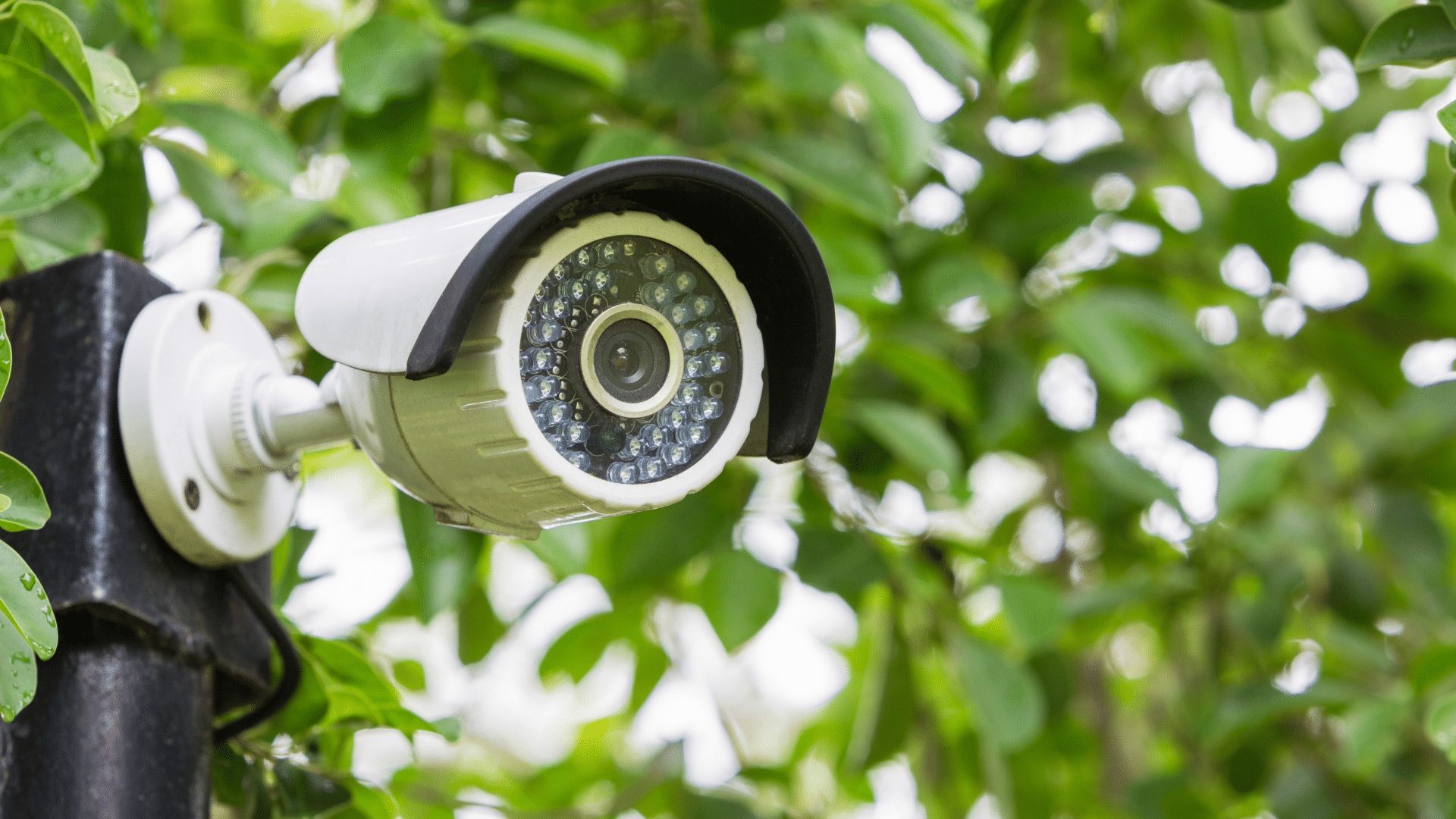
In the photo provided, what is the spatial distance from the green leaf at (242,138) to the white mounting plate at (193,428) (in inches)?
6.8

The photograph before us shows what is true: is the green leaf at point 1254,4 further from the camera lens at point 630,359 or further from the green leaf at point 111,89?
the green leaf at point 111,89

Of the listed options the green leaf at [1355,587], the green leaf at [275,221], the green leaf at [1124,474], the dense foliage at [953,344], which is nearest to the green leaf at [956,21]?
the dense foliage at [953,344]

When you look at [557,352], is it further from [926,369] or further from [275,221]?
[926,369]

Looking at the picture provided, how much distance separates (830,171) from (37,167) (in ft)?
1.63

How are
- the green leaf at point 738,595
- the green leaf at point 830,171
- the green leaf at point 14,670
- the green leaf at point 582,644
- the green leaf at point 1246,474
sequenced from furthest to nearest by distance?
the green leaf at point 582,644
the green leaf at point 1246,474
the green leaf at point 738,595
the green leaf at point 830,171
the green leaf at point 14,670

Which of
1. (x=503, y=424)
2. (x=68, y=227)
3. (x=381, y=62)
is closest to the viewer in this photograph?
(x=503, y=424)

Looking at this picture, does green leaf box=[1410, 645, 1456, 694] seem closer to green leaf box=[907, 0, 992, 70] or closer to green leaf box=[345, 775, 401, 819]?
green leaf box=[907, 0, 992, 70]

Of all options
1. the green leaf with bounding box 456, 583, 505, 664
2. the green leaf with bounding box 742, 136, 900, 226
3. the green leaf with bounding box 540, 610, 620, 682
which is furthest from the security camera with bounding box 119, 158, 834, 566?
the green leaf with bounding box 540, 610, 620, 682

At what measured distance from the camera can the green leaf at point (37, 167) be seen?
51cm

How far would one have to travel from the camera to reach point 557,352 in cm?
41

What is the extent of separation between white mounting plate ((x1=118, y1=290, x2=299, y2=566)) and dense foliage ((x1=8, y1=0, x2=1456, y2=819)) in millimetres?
76

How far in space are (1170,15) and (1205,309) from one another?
348 mm

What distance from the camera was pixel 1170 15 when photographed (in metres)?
1.29

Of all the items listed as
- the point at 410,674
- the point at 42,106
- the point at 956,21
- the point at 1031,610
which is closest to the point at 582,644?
the point at 410,674
